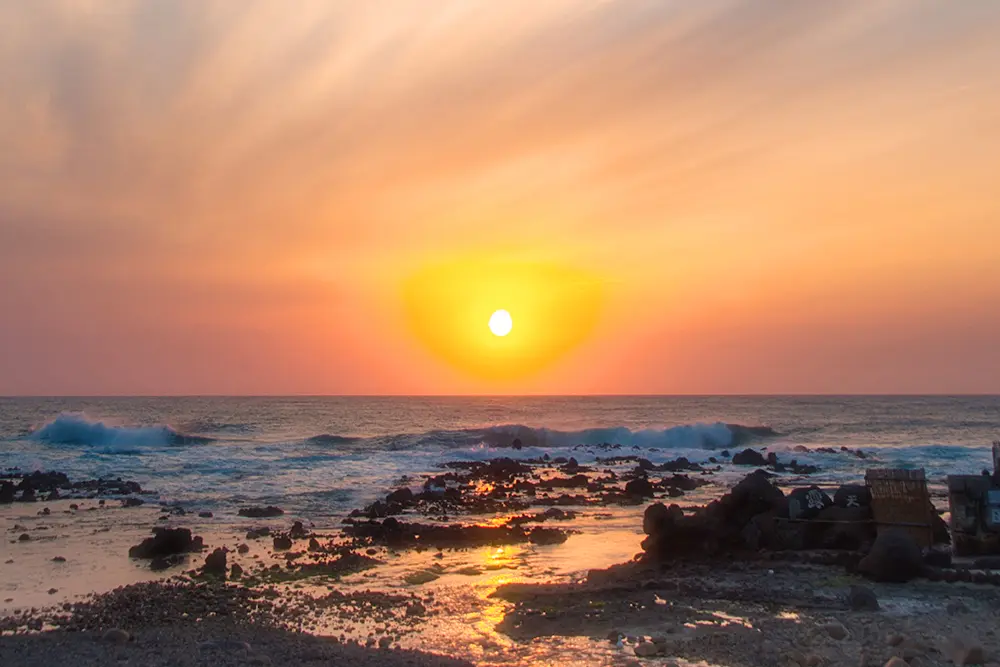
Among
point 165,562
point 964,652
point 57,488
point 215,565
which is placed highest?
point 964,652

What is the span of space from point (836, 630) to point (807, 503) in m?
6.35

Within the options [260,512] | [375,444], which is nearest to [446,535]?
[260,512]

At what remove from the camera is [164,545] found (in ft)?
50.3

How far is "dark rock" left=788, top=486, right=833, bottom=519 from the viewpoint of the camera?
49.5 feet

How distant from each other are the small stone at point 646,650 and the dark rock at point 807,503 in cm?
753

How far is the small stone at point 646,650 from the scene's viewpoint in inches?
336

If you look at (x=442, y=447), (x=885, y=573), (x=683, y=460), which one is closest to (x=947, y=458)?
(x=683, y=460)

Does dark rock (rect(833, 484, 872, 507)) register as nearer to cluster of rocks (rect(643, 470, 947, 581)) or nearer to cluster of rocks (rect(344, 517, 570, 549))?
cluster of rocks (rect(643, 470, 947, 581))

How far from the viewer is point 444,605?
1130cm

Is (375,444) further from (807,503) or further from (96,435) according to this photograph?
(807,503)

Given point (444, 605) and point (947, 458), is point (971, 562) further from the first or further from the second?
point (947, 458)

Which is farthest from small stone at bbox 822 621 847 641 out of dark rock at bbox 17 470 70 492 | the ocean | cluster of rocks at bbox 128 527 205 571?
dark rock at bbox 17 470 70 492

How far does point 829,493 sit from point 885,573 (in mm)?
4770

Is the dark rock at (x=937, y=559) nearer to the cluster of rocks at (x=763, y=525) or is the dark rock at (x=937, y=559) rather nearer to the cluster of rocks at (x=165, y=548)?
the cluster of rocks at (x=763, y=525)
